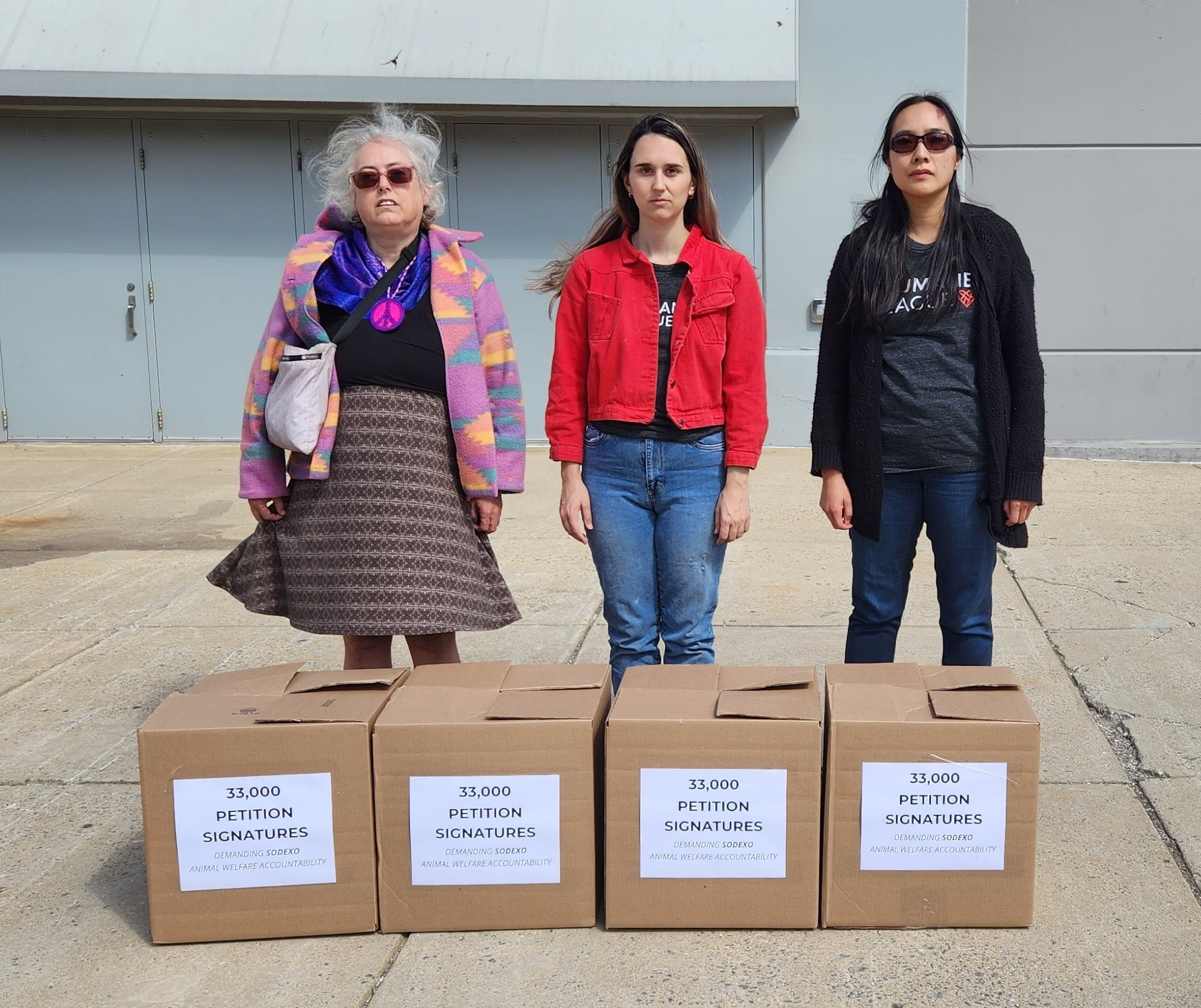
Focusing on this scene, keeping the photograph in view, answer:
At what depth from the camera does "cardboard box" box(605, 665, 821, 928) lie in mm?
2596

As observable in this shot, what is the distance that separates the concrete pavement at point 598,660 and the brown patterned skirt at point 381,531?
79 centimetres

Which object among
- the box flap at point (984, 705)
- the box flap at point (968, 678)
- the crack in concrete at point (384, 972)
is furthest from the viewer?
the box flap at point (968, 678)

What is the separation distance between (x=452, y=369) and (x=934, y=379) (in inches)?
47.9

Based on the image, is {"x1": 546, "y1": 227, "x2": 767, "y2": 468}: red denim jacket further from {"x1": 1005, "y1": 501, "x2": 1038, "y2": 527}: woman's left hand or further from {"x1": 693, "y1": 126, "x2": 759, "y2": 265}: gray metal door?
{"x1": 693, "y1": 126, "x2": 759, "y2": 265}: gray metal door

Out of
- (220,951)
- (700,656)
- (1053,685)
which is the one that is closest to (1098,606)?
(1053,685)

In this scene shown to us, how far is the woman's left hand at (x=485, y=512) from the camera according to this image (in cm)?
329

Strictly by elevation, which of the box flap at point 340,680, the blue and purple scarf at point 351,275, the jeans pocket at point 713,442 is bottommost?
the box flap at point 340,680

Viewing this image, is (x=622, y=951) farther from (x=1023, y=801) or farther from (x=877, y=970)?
(x=1023, y=801)

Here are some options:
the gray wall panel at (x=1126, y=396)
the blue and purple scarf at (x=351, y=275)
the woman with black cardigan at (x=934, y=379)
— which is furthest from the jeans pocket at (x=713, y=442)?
the gray wall panel at (x=1126, y=396)

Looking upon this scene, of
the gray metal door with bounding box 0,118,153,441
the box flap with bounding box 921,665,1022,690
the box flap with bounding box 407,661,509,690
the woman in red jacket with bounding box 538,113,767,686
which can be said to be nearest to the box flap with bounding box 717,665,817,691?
the box flap with bounding box 921,665,1022,690

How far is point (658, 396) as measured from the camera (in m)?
3.16

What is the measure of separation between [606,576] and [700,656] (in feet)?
1.08

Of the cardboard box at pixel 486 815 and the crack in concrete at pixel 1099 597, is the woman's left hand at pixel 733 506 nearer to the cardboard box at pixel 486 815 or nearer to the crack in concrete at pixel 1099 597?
the cardboard box at pixel 486 815

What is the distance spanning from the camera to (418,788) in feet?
8.61
